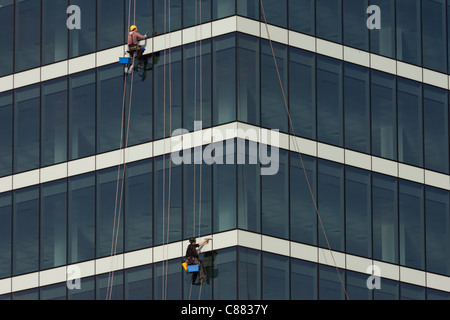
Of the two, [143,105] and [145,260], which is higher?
[143,105]

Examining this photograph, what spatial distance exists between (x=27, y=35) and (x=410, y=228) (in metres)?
21.4

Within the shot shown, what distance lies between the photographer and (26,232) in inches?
4766

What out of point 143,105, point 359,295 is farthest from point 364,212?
point 143,105

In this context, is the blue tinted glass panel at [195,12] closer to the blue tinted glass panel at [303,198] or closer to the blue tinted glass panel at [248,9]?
the blue tinted glass panel at [248,9]

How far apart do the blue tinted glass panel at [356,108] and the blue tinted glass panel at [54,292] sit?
1520 cm

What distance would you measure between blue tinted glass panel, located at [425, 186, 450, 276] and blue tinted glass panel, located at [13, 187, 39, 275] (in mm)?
18938

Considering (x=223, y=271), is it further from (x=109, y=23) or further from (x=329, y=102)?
(x=109, y=23)

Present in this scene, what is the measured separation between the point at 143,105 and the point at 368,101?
1098 centimetres

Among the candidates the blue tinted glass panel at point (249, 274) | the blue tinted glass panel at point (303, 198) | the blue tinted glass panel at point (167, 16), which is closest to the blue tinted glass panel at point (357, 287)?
the blue tinted glass panel at point (303, 198)

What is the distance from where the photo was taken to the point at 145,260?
11675cm

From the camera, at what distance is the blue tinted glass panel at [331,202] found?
384 ft

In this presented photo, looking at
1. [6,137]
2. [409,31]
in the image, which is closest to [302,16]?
[409,31]
